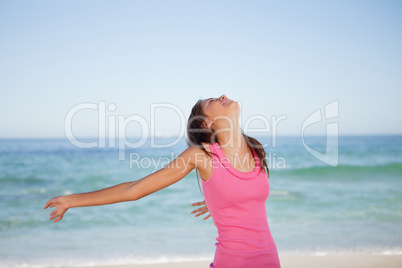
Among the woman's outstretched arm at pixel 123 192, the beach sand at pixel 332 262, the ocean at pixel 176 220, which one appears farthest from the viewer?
the ocean at pixel 176 220

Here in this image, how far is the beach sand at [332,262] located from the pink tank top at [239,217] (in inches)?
97.0

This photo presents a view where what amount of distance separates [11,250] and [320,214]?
20.8 feet

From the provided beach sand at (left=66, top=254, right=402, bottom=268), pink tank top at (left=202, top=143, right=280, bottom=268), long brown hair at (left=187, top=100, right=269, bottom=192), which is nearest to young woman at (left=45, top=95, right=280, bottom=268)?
pink tank top at (left=202, top=143, right=280, bottom=268)

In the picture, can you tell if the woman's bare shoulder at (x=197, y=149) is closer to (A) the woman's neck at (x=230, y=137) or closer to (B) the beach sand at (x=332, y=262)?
(A) the woman's neck at (x=230, y=137)

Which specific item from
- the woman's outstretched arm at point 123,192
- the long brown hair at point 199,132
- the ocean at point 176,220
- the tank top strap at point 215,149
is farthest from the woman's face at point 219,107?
the ocean at point 176,220

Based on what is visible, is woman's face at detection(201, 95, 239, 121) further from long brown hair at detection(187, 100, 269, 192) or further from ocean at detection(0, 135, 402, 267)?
ocean at detection(0, 135, 402, 267)

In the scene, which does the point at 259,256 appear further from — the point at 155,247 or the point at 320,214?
the point at 320,214

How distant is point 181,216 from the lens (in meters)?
8.47

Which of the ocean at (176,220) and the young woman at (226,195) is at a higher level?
the young woman at (226,195)

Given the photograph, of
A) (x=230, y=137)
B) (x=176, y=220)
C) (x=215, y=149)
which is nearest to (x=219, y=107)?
(x=230, y=137)

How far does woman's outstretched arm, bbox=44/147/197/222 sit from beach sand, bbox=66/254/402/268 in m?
2.68

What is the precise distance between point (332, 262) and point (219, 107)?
298 cm

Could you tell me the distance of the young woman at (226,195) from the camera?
195cm

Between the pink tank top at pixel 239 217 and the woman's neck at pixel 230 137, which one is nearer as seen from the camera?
the pink tank top at pixel 239 217
